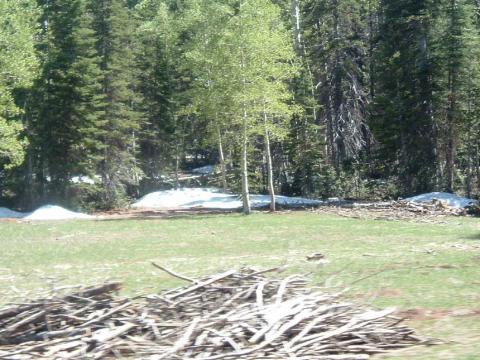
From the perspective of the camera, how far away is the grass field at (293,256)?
11242mm

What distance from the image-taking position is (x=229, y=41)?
34.0m

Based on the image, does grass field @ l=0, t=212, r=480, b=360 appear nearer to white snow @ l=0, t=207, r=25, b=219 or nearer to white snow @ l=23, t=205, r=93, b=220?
white snow @ l=23, t=205, r=93, b=220

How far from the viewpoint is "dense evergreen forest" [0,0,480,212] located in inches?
1351

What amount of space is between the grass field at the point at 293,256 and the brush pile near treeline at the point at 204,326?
0.72 m

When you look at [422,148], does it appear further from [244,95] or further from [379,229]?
[379,229]

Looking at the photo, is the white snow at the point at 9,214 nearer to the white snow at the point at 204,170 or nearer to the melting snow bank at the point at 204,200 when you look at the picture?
the melting snow bank at the point at 204,200

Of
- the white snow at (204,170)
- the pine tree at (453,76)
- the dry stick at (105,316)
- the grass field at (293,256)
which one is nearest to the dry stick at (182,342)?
the dry stick at (105,316)

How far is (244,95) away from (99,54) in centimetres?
1633

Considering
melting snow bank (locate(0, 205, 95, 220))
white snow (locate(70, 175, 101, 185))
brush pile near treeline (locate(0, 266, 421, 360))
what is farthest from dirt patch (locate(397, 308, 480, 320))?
white snow (locate(70, 175, 101, 185))

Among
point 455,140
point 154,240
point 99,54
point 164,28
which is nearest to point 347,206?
point 455,140

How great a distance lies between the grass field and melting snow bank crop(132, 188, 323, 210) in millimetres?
7227

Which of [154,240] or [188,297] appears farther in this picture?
[154,240]

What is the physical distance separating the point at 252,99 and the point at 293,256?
655 inches

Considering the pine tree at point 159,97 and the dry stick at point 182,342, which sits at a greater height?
the pine tree at point 159,97
